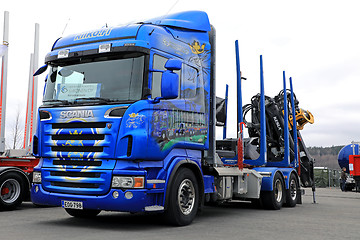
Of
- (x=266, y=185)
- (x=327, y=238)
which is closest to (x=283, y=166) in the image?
(x=266, y=185)

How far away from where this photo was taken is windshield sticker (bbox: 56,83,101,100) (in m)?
7.09

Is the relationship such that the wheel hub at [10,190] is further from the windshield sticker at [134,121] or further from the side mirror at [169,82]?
the side mirror at [169,82]

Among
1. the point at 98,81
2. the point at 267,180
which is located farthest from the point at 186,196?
the point at 267,180

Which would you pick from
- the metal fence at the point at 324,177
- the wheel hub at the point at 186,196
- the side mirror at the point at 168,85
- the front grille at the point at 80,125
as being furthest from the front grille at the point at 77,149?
the metal fence at the point at 324,177

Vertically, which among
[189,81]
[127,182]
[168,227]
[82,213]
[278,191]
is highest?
[189,81]

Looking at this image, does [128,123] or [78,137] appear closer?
[128,123]

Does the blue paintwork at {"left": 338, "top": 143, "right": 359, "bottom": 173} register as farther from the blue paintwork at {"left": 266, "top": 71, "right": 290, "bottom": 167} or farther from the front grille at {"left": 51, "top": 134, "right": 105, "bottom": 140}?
the front grille at {"left": 51, "top": 134, "right": 105, "bottom": 140}

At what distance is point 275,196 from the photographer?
458 inches

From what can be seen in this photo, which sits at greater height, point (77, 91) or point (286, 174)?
point (77, 91)

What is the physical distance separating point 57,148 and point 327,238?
470cm

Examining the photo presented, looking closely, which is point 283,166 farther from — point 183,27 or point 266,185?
point 183,27

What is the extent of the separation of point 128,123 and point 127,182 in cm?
93

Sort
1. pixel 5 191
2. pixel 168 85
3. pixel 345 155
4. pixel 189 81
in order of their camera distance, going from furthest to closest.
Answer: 1. pixel 345 155
2. pixel 5 191
3. pixel 189 81
4. pixel 168 85

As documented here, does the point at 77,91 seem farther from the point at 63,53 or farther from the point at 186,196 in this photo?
the point at 186,196
